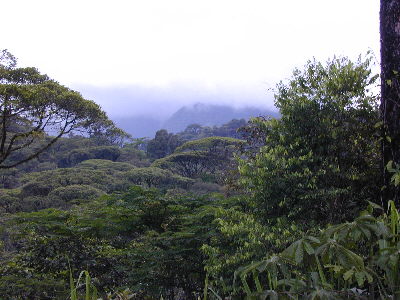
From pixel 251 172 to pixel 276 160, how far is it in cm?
45

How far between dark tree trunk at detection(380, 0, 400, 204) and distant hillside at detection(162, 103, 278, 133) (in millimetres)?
153220

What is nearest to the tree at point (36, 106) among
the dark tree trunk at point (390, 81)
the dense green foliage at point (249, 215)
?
the dense green foliage at point (249, 215)

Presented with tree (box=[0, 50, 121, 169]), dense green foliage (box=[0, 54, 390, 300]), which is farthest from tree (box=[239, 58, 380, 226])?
tree (box=[0, 50, 121, 169])

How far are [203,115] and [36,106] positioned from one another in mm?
161256

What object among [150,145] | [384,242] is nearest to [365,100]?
[384,242]

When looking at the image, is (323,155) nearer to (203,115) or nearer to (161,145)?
(161,145)

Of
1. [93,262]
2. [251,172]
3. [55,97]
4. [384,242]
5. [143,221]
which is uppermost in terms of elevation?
[55,97]

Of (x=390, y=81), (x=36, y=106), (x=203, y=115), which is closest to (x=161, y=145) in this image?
(x=36, y=106)

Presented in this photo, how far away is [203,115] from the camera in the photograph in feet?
563

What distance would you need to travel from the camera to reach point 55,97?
11.5 m

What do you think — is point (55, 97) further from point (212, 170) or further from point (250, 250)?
point (212, 170)

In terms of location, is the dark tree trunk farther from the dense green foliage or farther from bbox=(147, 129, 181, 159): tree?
bbox=(147, 129, 181, 159): tree

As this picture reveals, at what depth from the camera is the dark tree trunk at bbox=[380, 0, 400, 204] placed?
299cm

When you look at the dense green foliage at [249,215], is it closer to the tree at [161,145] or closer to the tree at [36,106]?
the tree at [36,106]
